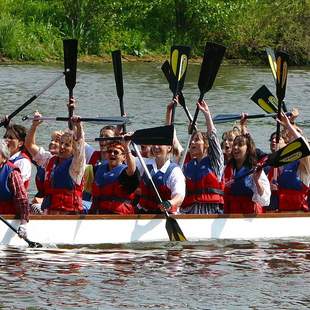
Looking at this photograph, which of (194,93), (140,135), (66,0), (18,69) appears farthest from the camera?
(66,0)

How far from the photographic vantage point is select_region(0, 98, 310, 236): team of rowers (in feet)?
32.3

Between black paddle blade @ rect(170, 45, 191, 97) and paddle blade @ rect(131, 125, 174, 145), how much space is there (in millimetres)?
1779

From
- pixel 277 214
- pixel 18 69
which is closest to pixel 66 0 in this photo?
pixel 18 69

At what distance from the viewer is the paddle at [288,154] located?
33.7 feet

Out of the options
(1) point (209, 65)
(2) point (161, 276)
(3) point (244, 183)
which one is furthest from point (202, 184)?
(1) point (209, 65)

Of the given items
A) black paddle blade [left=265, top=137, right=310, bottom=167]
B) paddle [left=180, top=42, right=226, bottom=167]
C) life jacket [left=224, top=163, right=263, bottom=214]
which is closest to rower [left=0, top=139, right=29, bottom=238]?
paddle [left=180, top=42, right=226, bottom=167]

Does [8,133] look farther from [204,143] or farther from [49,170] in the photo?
[204,143]

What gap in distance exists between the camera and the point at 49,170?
1019cm

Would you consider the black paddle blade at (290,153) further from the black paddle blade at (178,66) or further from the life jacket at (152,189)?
the black paddle blade at (178,66)

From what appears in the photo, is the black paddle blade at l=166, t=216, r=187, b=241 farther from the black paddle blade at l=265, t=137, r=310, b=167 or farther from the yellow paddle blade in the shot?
the yellow paddle blade

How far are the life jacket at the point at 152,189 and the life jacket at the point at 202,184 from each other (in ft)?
1.01

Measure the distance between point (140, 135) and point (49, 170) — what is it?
0.86 m

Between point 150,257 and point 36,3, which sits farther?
point 36,3

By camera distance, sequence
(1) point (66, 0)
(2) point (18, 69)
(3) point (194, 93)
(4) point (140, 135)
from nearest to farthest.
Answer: (4) point (140, 135), (3) point (194, 93), (2) point (18, 69), (1) point (66, 0)
